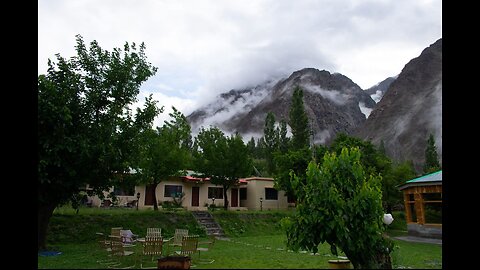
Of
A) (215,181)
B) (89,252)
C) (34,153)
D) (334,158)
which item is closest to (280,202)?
(215,181)

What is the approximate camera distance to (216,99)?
179000 mm

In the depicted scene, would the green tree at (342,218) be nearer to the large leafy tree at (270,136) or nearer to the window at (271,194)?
the window at (271,194)

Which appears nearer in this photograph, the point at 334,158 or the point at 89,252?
the point at 334,158

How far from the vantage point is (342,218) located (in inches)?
263

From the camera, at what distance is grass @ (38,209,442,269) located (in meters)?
9.62

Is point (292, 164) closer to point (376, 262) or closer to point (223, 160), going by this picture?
point (223, 160)

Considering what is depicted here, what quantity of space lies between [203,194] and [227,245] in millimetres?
12887

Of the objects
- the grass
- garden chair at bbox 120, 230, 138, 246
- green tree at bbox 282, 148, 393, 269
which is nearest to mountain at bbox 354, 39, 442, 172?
the grass

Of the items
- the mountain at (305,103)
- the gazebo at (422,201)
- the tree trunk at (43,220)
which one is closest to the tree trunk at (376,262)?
the tree trunk at (43,220)

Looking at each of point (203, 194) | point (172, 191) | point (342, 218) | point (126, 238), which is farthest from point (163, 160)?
point (342, 218)

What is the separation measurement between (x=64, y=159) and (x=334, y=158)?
8255mm

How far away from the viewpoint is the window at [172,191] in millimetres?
25745

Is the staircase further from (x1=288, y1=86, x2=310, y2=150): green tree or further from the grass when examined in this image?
(x1=288, y1=86, x2=310, y2=150): green tree
